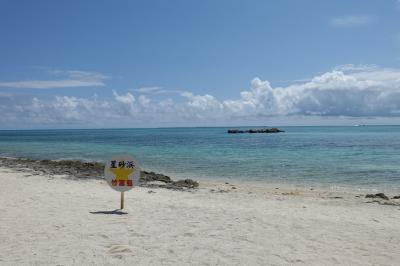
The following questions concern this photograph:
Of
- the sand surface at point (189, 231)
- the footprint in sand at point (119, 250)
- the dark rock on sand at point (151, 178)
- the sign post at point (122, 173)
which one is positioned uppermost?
the sign post at point (122, 173)

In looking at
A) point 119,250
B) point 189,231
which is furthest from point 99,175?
point 119,250

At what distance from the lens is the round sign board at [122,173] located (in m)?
9.69

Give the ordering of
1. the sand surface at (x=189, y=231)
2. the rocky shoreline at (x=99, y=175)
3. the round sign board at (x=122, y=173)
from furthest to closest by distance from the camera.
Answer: the rocky shoreline at (x=99, y=175) < the round sign board at (x=122, y=173) < the sand surface at (x=189, y=231)

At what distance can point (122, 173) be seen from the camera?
977cm

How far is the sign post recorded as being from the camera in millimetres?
9688

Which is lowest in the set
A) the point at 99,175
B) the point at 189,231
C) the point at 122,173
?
the point at 99,175

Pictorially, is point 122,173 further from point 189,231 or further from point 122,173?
point 189,231

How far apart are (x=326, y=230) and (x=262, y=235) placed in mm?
1611

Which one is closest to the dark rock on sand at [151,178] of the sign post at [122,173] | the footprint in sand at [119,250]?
the sign post at [122,173]

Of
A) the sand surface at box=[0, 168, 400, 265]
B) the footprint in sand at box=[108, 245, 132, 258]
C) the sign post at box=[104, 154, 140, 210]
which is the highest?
the sign post at box=[104, 154, 140, 210]

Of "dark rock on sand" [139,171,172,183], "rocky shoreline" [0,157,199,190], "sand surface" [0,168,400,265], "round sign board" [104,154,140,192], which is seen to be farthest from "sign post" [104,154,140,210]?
"dark rock on sand" [139,171,172,183]

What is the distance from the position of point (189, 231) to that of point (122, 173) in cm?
297

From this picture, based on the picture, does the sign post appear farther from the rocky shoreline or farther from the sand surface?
the rocky shoreline

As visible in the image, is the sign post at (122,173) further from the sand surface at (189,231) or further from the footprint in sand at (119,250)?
the footprint in sand at (119,250)
